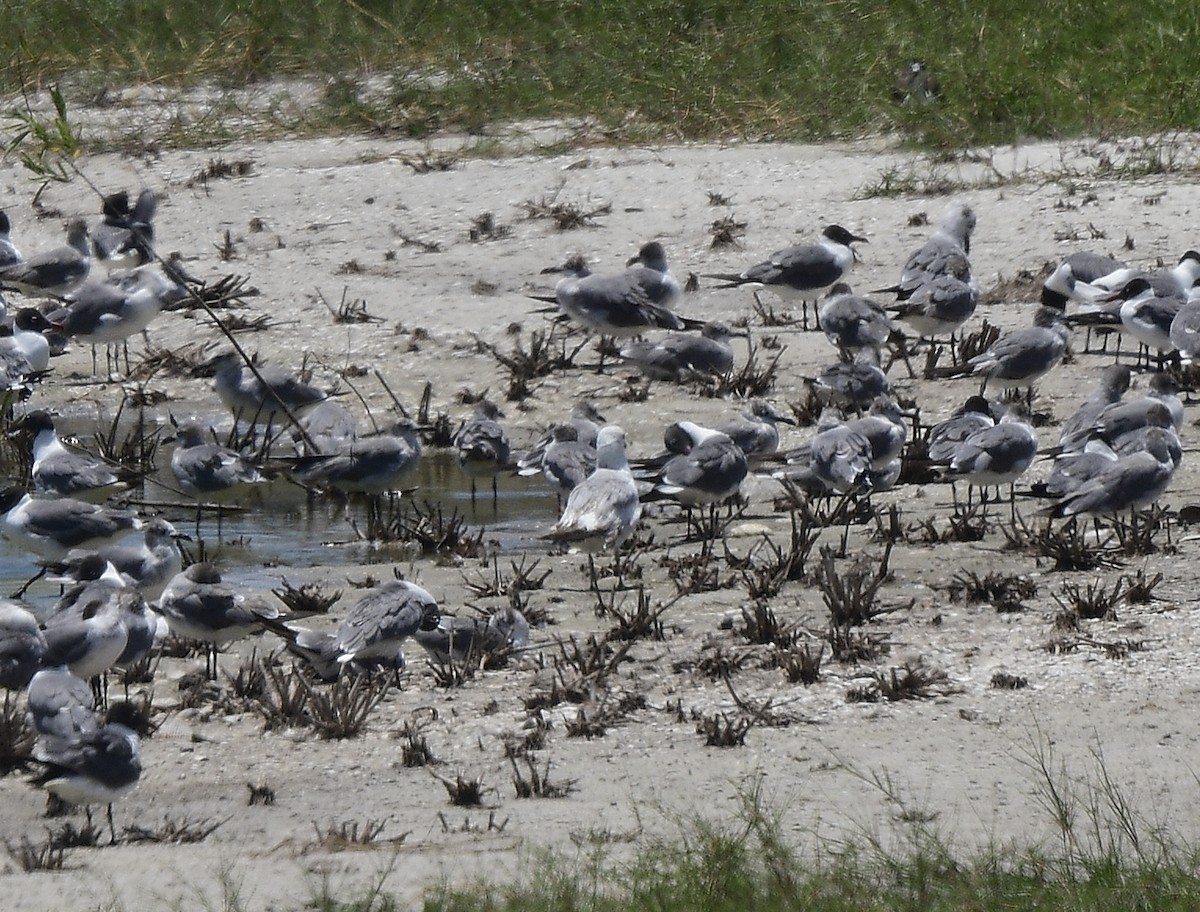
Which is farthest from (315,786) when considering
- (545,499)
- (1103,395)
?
(1103,395)

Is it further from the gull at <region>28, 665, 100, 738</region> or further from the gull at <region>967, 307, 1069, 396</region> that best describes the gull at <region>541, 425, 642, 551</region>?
the gull at <region>967, 307, 1069, 396</region>

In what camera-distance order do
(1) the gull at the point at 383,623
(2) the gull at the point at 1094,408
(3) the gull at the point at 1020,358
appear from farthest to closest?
(3) the gull at the point at 1020,358 → (2) the gull at the point at 1094,408 → (1) the gull at the point at 383,623

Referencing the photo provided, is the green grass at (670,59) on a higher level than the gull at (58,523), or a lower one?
higher

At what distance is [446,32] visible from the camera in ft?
82.2

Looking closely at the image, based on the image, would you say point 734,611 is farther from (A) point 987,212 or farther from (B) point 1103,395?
(A) point 987,212

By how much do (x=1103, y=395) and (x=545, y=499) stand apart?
3.54 meters

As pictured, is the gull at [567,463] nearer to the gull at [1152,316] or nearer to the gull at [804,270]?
the gull at [804,270]

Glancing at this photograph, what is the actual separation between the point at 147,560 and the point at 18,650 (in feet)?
5.48

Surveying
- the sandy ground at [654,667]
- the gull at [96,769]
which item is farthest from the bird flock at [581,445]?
the sandy ground at [654,667]

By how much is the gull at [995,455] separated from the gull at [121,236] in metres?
8.72

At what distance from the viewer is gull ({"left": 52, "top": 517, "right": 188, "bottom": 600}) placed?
31.4 feet

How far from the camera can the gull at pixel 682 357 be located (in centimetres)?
1395

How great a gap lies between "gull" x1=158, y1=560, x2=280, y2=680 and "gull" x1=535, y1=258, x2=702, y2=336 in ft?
20.3

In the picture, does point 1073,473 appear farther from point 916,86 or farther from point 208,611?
point 916,86
